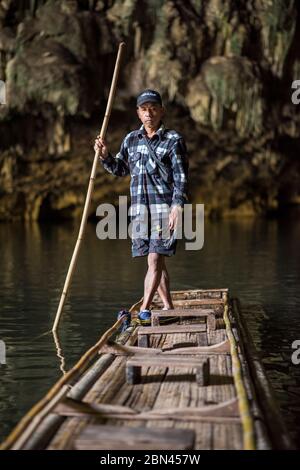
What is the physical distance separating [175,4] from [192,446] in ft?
71.0

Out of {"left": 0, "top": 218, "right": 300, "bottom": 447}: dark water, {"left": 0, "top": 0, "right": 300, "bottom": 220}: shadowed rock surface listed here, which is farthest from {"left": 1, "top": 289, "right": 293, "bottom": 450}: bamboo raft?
{"left": 0, "top": 0, "right": 300, "bottom": 220}: shadowed rock surface

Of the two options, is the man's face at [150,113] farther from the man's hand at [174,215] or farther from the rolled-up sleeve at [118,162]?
the man's hand at [174,215]

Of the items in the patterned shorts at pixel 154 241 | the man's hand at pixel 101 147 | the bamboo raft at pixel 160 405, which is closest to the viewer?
the bamboo raft at pixel 160 405

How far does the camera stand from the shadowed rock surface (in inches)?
830

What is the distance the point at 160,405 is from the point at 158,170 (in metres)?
3.04

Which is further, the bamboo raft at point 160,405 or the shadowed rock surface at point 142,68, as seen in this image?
the shadowed rock surface at point 142,68

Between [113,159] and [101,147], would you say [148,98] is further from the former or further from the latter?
[113,159]

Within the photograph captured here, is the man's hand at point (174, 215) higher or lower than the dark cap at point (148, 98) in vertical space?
lower

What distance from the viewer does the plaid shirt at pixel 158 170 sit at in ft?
20.9

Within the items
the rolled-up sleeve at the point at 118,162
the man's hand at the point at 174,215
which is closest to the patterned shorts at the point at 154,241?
the man's hand at the point at 174,215

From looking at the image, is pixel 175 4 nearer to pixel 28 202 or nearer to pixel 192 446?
pixel 28 202

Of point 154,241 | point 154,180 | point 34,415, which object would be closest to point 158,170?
point 154,180

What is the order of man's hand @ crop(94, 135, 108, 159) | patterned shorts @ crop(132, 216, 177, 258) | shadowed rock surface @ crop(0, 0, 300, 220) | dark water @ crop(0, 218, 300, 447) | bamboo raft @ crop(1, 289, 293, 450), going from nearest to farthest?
1. bamboo raft @ crop(1, 289, 293, 450)
2. dark water @ crop(0, 218, 300, 447)
3. patterned shorts @ crop(132, 216, 177, 258)
4. man's hand @ crop(94, 135, 108, 159)
5. shadowed rock surface @ crop(0, 0, 300, 220)

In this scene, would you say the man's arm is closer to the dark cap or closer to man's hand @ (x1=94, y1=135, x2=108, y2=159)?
man's hand @ (x1=94, y1=135, x2=108, y2=159)
